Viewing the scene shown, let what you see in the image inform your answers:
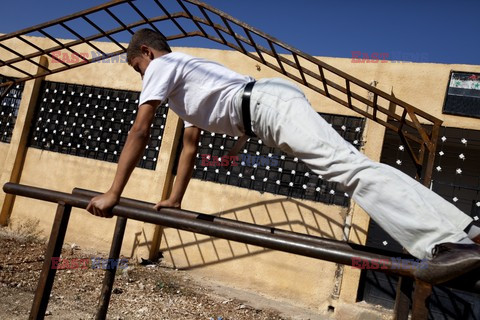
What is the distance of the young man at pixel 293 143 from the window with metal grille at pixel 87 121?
4279mm

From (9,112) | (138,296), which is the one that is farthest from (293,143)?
(9,112)

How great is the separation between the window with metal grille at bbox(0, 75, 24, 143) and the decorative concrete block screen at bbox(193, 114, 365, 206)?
4.13 metres

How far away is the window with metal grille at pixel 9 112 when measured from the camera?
7.19 m

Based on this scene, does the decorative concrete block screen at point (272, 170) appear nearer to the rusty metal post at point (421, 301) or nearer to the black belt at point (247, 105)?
the black belt at point (247, 105)

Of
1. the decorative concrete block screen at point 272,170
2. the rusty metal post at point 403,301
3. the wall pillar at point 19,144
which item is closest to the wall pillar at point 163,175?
the decorative concrete block screen at point 272,170

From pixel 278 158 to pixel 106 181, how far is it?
298 cm

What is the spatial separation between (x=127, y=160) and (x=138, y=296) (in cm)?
323

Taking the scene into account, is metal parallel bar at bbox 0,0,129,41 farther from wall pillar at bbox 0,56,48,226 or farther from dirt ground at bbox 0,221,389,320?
wall pillar at bbox 0,56,48,226

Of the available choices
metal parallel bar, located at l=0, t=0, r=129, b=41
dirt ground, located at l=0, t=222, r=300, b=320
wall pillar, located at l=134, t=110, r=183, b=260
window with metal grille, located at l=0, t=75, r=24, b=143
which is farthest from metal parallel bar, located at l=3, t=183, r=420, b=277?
window with metal grille, located at l=0, t=75, r=24, b=143

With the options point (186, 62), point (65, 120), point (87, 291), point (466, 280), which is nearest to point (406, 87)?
point (186, 62)

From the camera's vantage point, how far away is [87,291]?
4.43 metres

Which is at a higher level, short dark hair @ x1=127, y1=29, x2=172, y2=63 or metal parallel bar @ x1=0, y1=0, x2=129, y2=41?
metal parallel bar @ x1=0, y1=0, x2=129, y2=41

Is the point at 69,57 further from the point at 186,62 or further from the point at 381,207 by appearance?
the point at 381,207

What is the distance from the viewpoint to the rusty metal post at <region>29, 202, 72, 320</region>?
1.67m
